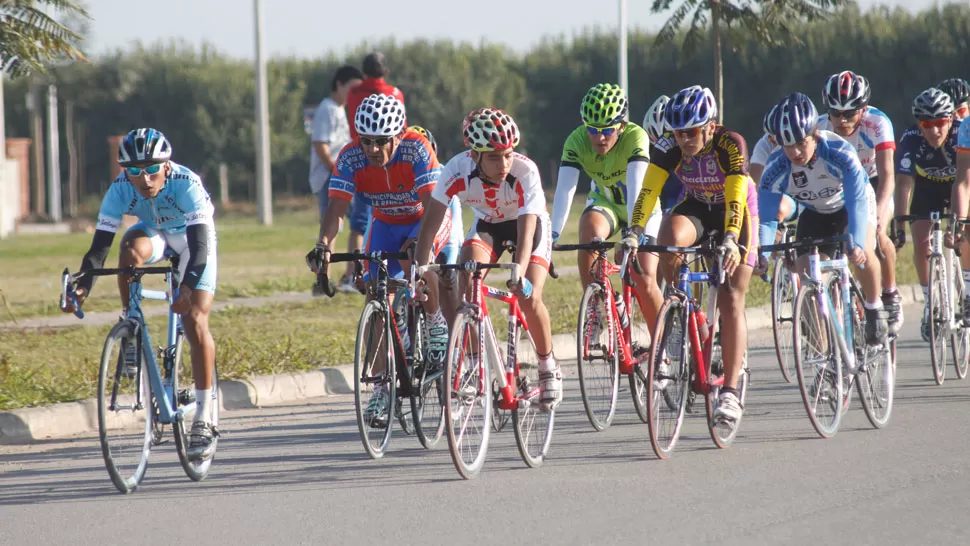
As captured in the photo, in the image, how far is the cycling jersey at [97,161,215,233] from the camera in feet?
23.4

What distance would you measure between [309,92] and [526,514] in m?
55.6

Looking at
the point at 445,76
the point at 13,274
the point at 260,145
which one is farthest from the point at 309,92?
the point at 13,274

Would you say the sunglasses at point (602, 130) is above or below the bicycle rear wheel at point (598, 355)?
above

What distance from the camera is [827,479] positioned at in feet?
21.8

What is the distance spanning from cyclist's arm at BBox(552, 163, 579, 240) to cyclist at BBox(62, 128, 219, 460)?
94.1 inches

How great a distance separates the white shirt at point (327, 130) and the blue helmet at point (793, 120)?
792cm

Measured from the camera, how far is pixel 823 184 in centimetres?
851

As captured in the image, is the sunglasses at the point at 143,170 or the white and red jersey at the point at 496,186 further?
the white and red jersey at the point at 496,186

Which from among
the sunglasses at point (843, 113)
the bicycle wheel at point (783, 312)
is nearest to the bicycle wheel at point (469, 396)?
the bicycle wheel at point (783, 312)

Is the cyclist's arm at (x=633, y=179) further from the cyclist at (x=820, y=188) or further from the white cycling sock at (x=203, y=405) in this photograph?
the white cycling sock at (x=203, y=405)

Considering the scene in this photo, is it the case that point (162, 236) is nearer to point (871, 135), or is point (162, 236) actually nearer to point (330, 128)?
point (871, 135)

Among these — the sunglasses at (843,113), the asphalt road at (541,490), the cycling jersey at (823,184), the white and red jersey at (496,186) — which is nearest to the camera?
the asphalt road at (541,490)

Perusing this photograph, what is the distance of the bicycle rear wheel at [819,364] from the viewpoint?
25.2 ft

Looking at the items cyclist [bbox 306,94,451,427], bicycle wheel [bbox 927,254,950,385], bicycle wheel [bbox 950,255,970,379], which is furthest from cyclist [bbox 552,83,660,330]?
bicycle wheel [bbox 950,255,970,379]
